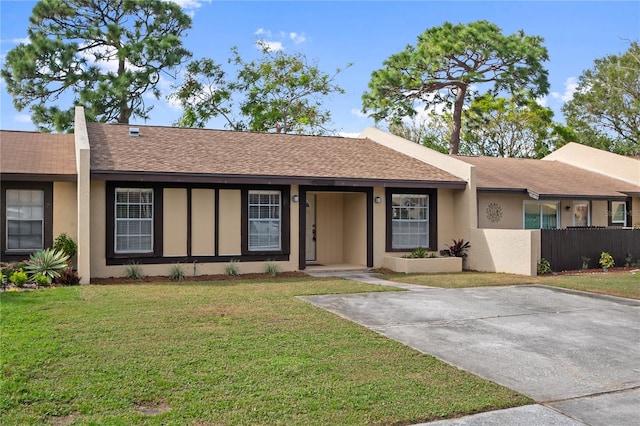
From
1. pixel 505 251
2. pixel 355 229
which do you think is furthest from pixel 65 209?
pixel 505 251

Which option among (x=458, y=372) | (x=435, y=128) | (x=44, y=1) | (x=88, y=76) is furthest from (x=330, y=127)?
(x=458, y=372)

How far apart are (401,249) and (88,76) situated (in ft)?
64.2

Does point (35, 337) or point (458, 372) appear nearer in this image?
point (458, 372)

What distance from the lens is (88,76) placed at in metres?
27.6

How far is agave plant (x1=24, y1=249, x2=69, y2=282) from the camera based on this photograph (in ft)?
39.7

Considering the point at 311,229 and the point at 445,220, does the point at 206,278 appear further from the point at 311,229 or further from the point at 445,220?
the point at 445,220

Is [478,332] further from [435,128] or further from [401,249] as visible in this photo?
[435,128]

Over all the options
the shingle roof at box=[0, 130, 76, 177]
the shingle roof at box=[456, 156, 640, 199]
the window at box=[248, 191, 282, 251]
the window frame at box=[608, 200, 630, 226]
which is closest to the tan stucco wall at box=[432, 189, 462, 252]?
the shingle roof at box=[456, 156, 640, 199]

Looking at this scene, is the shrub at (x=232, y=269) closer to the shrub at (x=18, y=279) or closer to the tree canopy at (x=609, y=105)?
the shrub at (x=18, y=279)

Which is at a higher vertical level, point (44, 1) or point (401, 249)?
point (44, 1)

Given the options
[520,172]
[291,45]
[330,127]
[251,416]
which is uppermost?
[291,45]

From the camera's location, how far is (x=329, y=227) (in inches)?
683

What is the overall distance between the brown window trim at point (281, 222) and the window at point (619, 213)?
43.1 feet

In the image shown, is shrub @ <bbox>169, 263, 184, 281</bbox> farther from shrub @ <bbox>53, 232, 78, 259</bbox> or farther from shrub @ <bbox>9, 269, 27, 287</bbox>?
shrub @ <bbox>9, 269, 27, 287</bbox>
